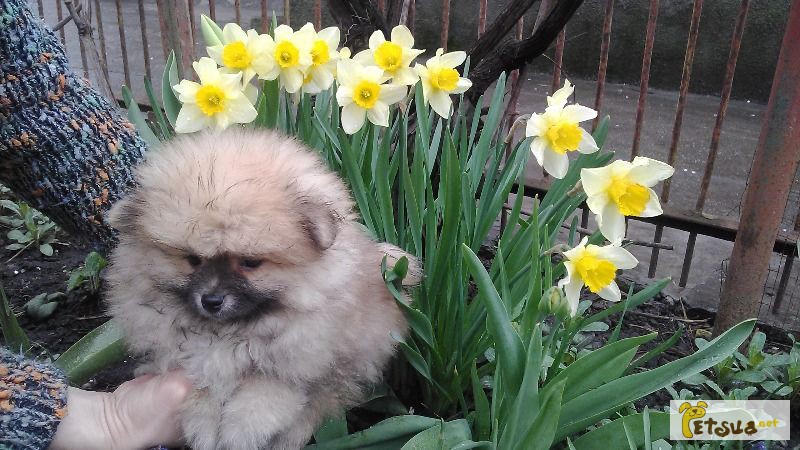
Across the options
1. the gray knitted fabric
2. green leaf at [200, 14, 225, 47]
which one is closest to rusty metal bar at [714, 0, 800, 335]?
green leaf at [200, 14, 225, 47]

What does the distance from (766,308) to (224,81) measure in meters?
1.88

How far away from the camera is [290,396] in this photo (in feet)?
3.66

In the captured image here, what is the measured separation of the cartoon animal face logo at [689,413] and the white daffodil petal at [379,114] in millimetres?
803

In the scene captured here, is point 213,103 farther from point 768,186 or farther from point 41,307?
point 768,186

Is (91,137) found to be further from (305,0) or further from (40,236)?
(305,0)

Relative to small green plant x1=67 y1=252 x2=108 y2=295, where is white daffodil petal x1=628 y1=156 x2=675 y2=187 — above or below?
above

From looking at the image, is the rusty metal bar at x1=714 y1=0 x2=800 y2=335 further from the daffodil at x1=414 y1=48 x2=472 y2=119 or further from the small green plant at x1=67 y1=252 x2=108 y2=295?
the small green plant at x1=67 y1=252 x2=108 y2=295

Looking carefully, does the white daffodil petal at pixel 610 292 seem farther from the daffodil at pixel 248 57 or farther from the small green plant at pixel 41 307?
the small green plant at pixel 41 307

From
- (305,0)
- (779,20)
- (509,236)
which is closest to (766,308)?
(509,236)

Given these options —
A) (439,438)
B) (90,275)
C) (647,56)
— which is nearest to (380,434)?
(439,438)

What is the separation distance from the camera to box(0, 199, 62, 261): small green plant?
92.8 inches

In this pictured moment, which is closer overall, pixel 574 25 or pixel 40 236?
pixel 40 236

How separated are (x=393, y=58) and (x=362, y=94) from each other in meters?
0.13

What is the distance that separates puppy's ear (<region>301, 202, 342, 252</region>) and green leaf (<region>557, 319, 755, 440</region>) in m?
0.49
